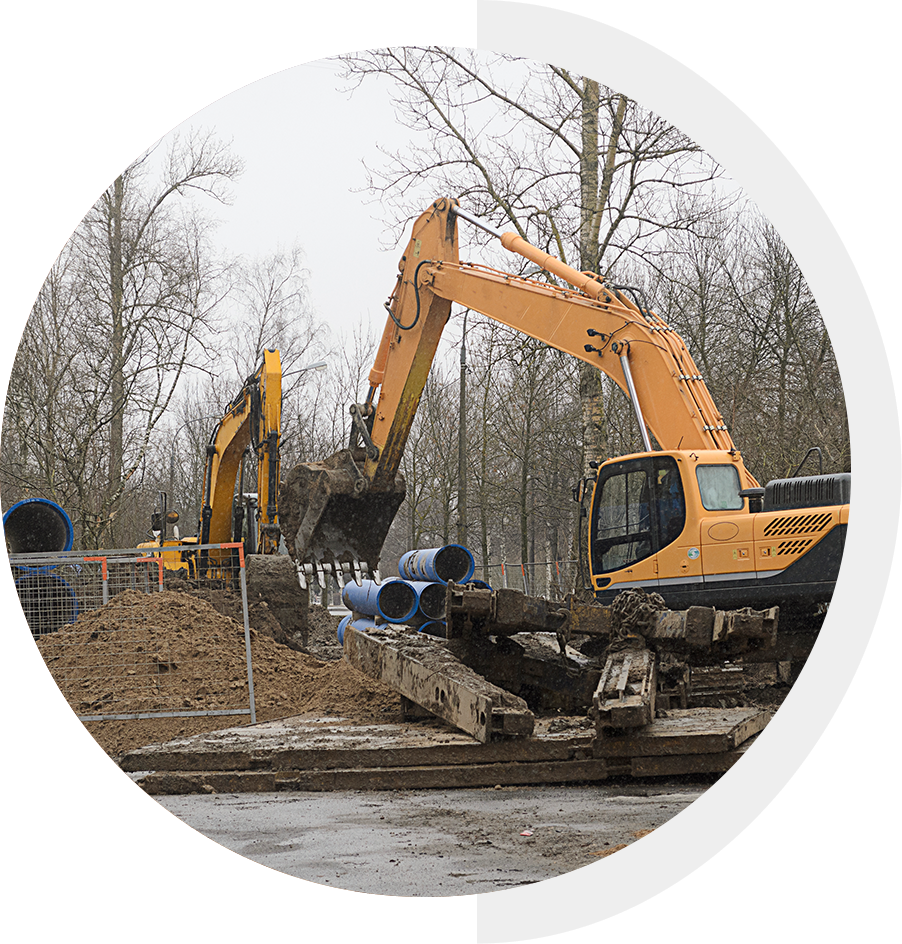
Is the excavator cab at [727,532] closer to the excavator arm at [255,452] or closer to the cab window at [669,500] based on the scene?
the cab window at [669,500]

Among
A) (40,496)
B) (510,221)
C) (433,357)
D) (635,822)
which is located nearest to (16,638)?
(635,822)

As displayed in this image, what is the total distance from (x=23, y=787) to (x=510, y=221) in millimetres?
6333

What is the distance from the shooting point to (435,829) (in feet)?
13.5

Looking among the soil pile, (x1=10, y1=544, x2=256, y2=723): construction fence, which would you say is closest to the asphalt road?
the soil pile

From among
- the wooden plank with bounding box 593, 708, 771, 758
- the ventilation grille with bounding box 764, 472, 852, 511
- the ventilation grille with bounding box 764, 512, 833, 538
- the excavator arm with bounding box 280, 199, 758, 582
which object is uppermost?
the excavator arm with bounding box 280, 199, 758, 582

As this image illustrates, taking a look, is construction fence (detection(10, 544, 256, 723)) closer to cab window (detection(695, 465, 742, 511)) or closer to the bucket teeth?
the bucket teeth

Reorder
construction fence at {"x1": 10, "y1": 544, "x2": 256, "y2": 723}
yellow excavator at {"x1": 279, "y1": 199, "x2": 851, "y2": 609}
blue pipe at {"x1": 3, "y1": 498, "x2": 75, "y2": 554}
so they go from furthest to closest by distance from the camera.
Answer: blue pipe at {"x1": 3, "y1": 498, "x2": 75, "y2": 554} → construction fence at {"x1": 10, "y1": 544, "x2": 256, "y2": 723} → yellow excavator at {"x1": 279, "y1": 199, "x2": 851, "y2": 609}

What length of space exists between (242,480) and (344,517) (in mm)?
2296

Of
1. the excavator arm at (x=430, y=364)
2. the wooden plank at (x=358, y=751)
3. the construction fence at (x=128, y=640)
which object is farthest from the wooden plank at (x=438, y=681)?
the construction fence at (x=128, y=640)

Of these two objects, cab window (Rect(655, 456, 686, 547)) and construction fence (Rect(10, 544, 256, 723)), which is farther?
construction fence (Rect(10, 544, 256, 723))

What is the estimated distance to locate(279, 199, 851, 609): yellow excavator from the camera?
5.54 m

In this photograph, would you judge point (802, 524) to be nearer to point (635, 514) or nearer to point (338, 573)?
point (635, 514)

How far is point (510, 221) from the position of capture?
8344 mm

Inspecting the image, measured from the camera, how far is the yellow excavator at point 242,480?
279 inches
